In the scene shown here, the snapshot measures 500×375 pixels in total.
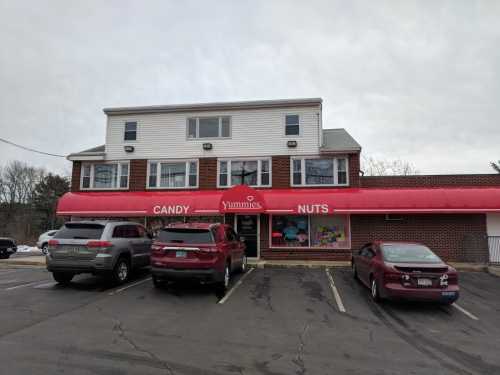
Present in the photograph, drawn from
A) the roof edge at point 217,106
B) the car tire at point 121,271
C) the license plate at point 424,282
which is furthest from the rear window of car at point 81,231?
Answer: the roof edge at point 217,106

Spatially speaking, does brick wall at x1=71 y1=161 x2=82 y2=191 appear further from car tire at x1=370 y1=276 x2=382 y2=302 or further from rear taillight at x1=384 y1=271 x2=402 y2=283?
rear taillight at x1=384 y1=271 x2=402 y2=283

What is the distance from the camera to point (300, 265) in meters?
14.3

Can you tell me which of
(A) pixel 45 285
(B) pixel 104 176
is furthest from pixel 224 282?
(B) pixel 104 176

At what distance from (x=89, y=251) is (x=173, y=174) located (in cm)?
944

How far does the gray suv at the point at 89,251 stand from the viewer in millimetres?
9078

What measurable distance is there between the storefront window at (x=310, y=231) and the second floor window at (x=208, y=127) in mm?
5602

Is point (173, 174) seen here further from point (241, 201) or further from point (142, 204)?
point (241, 201)

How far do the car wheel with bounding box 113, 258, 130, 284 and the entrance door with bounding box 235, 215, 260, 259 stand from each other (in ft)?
23.1

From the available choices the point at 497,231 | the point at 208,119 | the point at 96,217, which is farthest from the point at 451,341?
the point at 96,217

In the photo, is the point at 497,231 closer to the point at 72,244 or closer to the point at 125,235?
the point at 125,235

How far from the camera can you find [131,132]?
19.0 metres

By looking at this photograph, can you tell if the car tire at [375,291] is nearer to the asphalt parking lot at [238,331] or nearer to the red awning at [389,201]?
the asphalt parking lot at [238,331]

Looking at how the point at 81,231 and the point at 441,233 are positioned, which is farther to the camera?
the point at 441,233

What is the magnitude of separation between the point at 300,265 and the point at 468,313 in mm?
7160
